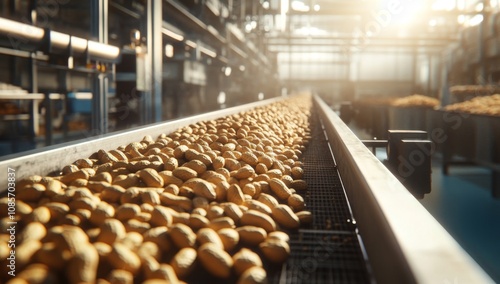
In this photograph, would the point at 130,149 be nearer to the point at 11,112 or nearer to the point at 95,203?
the point at 95,203

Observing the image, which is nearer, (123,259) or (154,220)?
(123,259)

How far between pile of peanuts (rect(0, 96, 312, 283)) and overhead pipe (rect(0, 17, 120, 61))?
906mm

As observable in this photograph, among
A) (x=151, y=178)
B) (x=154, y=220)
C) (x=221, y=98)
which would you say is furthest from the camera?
(x=221, y=98)

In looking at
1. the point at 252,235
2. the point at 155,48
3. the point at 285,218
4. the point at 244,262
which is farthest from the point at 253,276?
the point at 155,48

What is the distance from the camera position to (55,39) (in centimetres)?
233

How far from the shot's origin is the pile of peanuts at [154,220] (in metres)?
0.76

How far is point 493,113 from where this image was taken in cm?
429

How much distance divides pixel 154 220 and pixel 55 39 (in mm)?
1798

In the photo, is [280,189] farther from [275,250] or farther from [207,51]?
[207,51]

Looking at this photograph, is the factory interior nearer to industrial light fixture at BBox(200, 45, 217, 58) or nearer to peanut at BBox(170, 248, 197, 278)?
peanut at BBox(170, 248, 197, 278)

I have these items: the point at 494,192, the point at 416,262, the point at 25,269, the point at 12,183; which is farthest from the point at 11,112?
the point at 494,192

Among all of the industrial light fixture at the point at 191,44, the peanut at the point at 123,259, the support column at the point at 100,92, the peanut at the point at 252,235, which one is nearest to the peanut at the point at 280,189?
the peanut at the point at 252,235

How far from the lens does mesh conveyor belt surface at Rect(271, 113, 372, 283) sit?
0.81 meters

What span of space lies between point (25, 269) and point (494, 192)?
502 cm
